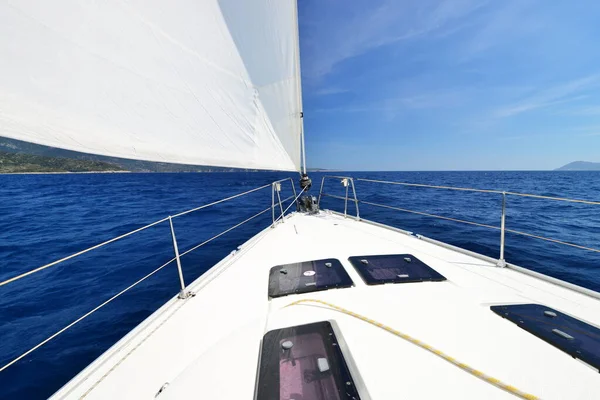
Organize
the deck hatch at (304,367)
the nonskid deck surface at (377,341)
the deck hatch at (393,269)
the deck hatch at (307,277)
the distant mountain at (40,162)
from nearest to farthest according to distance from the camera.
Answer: the deck hatch at (304,367) < the nonskid deck surface at (377,341) < the distant mountain at (40,162) < the deck hatch at (307,277) < the deck hatch at (393,269)

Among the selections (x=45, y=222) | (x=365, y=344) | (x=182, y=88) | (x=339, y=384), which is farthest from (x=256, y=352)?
(x=45, y=222)

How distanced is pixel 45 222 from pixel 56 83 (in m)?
10.5

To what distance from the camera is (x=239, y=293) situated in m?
2.09

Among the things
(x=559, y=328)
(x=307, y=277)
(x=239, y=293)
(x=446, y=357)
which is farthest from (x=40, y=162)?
(x=559, y=328)

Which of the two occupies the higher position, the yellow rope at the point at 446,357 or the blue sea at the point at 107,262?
the yellow rope at the point at 446,357

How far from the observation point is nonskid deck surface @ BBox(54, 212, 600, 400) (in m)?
1.09

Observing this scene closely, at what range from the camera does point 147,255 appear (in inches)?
207

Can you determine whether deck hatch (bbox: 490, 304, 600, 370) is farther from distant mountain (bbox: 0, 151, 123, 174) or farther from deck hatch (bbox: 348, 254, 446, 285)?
distant mountain (bbox: 0, 151, 123, 174)

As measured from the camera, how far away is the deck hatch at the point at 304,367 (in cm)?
99

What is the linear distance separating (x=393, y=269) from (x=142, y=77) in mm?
2684

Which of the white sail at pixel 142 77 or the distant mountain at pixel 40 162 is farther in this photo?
the distant mountain at pixel 40 162

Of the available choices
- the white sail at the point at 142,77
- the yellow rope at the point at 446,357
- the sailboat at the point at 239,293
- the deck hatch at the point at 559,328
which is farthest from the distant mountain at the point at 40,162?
the deck hatch at the point at 559,328

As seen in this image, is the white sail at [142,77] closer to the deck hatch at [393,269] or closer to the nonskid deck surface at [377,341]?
the nonskid deck surface at [377,341]

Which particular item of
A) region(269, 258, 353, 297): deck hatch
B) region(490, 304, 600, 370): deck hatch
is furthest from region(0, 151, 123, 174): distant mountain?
region(490, 304, 600, 370): deck hatch
